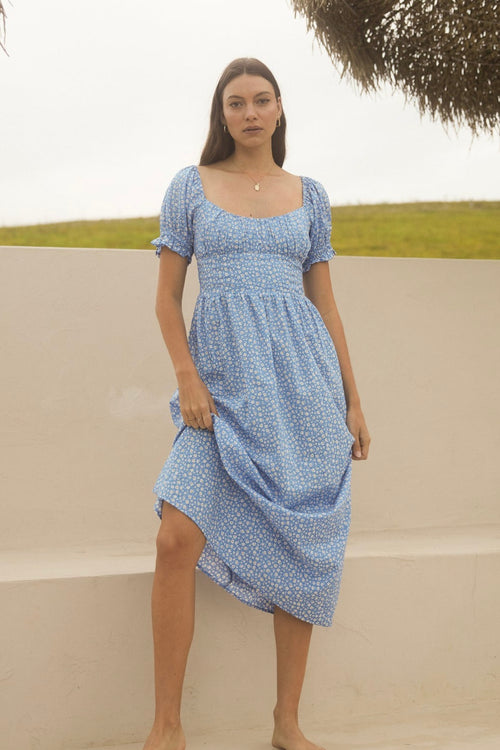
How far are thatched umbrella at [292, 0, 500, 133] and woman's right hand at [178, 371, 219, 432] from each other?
1.98 metres

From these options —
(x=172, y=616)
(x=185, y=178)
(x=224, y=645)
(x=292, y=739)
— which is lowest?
(x=292, y=739)

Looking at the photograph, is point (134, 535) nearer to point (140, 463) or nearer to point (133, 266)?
point (140, 463)

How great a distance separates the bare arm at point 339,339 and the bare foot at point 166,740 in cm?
82

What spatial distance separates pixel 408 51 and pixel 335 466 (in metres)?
2.08

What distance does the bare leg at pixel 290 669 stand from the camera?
230 centimetres

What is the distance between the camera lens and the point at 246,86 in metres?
2.24

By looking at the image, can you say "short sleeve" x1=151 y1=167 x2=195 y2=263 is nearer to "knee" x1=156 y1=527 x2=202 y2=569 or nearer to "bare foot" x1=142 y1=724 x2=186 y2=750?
"knee" x1=156 y1=527 x2=202 y2=569

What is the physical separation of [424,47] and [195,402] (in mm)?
2128

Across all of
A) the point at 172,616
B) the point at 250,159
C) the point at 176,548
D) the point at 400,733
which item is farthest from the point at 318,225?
the point at 400,733

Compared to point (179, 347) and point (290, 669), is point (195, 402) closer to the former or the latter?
point (179, 347)

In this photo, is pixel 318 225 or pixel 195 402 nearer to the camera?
pixel 195 402

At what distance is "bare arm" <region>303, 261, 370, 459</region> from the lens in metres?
2.40

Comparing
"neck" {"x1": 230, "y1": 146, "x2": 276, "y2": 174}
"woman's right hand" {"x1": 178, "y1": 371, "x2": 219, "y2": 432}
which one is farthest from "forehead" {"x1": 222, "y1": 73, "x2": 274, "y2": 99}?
"woman's right hand" {"x1": 178, "y1": 371, "x2": 219, "y2": 432}

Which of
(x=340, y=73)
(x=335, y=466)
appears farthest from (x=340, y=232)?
(x=335, y=466)
